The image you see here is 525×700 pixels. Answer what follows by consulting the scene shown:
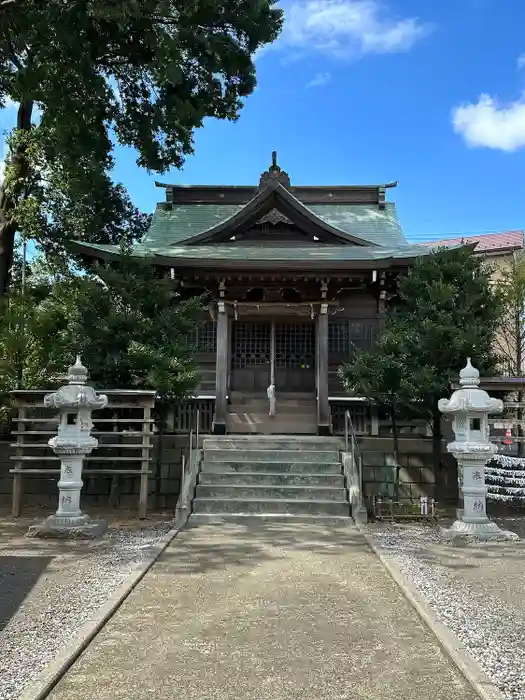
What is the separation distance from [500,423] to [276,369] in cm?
645

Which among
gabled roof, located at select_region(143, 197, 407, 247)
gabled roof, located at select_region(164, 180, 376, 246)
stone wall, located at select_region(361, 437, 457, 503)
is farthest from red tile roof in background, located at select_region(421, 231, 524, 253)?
stone wall, located at select_region(361, 437, 457, 503)

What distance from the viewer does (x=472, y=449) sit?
27.5 feet

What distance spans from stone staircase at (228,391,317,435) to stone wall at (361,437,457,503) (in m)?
2.12

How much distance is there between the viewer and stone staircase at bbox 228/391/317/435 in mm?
13578

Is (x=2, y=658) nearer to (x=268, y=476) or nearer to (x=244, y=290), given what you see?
(x=268, y=476)

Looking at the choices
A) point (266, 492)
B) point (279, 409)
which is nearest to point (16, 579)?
point (266, 492)

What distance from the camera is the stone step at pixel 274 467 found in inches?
411

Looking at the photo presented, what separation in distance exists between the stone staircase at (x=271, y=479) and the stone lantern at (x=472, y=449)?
6.50ft

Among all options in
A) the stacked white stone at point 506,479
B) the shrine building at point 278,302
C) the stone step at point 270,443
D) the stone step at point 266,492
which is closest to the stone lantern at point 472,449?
the stacked white stone at point 506,479

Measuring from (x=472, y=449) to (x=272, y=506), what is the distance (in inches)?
134

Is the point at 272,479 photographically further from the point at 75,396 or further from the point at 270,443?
the point at 75,396

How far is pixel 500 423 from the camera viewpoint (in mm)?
9430

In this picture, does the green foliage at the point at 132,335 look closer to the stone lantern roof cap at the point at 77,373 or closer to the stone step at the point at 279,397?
the stone lantern roof cap at the point at 77,373

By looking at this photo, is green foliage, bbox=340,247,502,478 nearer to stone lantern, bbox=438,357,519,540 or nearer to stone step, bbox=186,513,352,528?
stone lantern, bbox=438,357,519,540
